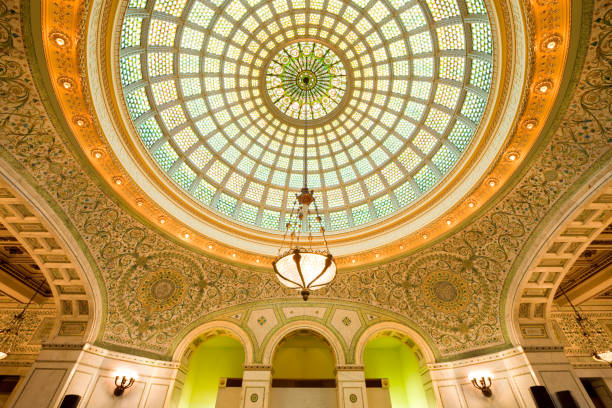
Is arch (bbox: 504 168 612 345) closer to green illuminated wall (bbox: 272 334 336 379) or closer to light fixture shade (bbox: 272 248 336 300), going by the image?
light fixture shade (bbox: 272 248 336 300)

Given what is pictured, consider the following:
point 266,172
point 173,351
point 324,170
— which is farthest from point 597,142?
point 173,351

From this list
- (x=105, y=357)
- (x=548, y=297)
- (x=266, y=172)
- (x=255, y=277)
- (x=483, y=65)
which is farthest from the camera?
(x=266, y=172)

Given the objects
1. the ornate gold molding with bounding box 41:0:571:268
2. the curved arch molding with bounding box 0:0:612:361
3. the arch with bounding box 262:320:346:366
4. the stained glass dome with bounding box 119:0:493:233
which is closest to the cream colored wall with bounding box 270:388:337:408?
the arch with bounding box 262:320:346:366

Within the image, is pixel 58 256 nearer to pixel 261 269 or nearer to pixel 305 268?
pixel 261 269

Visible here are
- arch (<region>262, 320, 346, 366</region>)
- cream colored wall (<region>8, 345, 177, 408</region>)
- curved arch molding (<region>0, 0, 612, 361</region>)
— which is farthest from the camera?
arch (<region>262, 320, 346, 366</region>)

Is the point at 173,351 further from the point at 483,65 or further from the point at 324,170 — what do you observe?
the point at 483,65

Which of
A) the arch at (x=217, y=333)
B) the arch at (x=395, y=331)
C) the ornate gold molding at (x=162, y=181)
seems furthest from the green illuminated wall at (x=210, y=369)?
the arch at (x=395, y=331)

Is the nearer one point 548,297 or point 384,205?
point 548,297

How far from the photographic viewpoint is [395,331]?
1166cm

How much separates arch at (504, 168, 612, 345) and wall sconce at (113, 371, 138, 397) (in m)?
13.0

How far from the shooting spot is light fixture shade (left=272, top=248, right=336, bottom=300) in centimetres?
671

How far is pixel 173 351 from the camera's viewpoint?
10781 mm

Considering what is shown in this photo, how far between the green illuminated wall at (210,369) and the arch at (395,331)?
6.05 m

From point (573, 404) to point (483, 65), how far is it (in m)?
10.4
